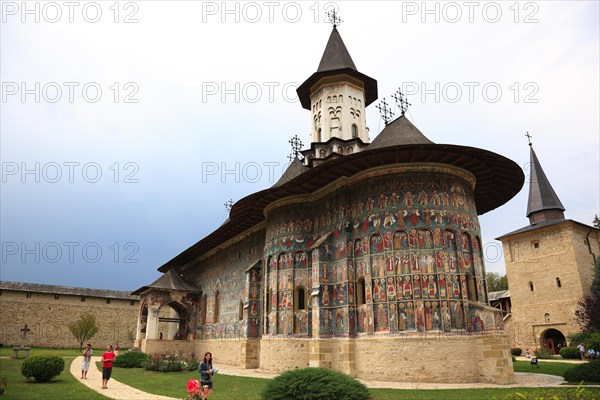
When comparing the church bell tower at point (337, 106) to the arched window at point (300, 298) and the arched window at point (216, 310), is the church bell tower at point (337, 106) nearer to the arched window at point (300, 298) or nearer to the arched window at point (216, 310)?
the arched window at point (300, 298)

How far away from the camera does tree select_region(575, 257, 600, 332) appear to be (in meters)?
24.2

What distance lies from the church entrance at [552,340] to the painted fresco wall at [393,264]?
66.1ft

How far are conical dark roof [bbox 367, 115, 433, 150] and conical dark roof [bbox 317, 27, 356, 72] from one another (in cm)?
820

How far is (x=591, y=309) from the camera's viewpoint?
2448 cm

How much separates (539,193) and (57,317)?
1632 inches

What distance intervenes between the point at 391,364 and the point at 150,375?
351 inches

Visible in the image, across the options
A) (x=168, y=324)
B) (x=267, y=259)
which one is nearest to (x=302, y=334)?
(x=267, y=259)

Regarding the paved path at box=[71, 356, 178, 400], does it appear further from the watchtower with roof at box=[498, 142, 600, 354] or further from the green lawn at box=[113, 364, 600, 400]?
the watchtower with roof at box=[498, 142, 600, 354]

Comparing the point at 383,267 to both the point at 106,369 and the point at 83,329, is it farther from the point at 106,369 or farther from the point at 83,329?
the point at 83,329

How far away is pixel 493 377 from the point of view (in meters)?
12.1

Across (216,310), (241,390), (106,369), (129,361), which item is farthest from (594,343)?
(129,361)

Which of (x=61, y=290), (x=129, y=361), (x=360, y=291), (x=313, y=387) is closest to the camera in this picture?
(x=313, y=387)

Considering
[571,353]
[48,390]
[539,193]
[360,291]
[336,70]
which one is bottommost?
[571,353]

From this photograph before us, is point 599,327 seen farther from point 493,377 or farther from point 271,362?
point 271,362
